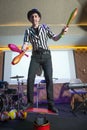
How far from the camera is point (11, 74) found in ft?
17.8

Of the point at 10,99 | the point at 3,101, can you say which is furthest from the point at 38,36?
the point at 10,99

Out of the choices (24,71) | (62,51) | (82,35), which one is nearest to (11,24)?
(24,71)

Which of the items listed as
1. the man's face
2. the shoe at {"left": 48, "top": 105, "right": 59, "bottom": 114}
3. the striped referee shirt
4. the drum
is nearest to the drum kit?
the drum

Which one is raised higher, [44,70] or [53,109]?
[44,70]

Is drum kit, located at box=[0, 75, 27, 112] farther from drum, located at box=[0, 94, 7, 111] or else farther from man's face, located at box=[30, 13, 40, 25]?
man's face, located at box=[30, 13, 40, 25]

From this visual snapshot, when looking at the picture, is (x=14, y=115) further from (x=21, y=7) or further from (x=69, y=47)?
(x=69, y=47)

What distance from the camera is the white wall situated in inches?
215

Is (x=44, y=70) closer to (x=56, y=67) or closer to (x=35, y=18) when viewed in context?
A: (x=35, y=18)

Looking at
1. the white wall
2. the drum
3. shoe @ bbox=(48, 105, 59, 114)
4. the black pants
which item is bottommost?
the drum

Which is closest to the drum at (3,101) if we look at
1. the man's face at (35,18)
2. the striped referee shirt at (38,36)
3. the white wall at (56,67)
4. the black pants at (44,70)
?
the white wall at (56,67)

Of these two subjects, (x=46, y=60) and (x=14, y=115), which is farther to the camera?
(x=14, y=115)

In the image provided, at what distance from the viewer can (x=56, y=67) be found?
18.3ft

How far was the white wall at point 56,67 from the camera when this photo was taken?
17.9 feet

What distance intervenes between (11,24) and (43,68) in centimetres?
366
